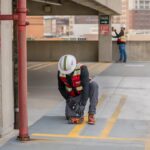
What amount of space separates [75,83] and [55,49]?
1774cm

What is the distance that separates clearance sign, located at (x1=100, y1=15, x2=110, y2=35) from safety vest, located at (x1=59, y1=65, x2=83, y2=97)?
15875 mm

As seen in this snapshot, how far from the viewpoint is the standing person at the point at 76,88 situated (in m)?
8.75

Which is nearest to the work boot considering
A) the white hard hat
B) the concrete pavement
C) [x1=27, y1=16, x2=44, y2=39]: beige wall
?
the concrete pavement

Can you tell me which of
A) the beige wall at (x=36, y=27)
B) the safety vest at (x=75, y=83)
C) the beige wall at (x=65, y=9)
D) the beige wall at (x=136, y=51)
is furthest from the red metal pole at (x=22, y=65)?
the beige wall at (x=36, y=27)

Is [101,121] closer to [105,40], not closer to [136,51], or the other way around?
[105,40]

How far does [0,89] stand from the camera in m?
7.82

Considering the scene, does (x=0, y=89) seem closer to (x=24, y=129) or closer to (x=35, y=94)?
(x=24, y=129)

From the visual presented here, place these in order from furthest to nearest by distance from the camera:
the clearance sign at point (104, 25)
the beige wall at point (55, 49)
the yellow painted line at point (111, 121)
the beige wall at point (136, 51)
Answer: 1. the beige wall at point (55, 49)
2. the beige wall at point (136, 51)
3. the clearance sign at point (104, 25)
4. the yellow painted line at point (111, 121)

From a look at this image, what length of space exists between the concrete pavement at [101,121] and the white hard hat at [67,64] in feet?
3.23

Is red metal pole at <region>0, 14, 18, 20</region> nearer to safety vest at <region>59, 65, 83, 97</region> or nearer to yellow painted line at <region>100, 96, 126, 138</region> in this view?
safety vest at <region>59, 65, 83, 97</region>

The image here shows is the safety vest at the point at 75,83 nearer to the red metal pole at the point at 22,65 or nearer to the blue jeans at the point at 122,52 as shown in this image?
the red metal pole at the point at 22,65

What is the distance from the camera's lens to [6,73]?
7.95 meters

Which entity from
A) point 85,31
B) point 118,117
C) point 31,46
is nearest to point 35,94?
point 118,117

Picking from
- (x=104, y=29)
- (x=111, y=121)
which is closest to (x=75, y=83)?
(x=111, y=121)
